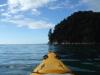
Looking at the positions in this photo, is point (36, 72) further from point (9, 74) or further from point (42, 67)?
point (9, 74)

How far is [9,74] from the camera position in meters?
29.3

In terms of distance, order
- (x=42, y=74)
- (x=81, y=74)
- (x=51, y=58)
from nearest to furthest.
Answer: (x=42, y=74), (x=51, y=58), (x=81, y=74)

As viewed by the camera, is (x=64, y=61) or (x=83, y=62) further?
(x=64, y=61)

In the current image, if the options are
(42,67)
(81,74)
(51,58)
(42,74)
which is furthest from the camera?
(81,74)

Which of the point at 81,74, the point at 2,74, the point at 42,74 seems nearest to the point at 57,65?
the point at 42,74

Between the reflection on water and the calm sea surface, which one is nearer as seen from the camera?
the reflection on water

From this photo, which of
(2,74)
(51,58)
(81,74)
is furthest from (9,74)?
(51,58)

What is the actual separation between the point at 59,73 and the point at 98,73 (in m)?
19.0

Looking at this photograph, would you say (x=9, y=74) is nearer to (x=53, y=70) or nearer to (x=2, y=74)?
(x=2, y=74)

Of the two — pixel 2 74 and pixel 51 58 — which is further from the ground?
pixel 51 58

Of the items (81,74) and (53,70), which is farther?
(81,74)

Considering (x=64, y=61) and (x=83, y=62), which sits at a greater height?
(x=64, y=61)

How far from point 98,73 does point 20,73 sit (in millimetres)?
7592

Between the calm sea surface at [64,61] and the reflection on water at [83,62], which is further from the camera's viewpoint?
the calm sea surface at [64,61]
